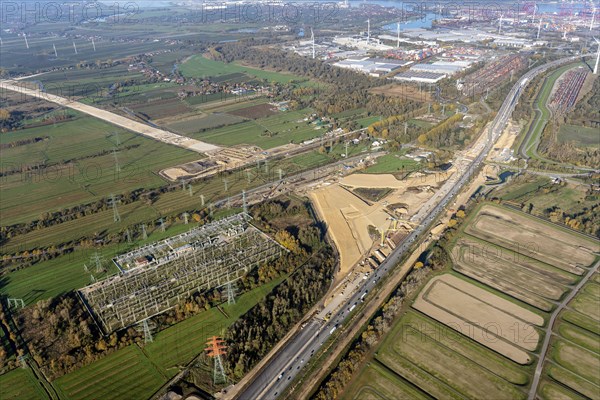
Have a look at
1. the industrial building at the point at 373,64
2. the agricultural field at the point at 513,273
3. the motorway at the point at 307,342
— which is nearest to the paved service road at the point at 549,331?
the agricultural field at the point at 513,273

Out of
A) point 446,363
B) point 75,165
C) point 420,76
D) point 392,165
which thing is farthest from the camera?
point 420,76

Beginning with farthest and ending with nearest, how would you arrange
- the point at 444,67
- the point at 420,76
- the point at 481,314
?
the point at 444,67 → the point at 420,76 → the point at 481,314

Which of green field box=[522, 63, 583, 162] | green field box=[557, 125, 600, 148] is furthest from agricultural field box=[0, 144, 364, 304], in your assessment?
green field box=[557, 125, 600, 148]

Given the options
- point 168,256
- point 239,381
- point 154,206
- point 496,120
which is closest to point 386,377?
point 239,381

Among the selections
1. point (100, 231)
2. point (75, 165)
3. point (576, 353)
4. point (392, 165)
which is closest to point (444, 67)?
point (392, 165)

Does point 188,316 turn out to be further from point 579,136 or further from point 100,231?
point 579,136

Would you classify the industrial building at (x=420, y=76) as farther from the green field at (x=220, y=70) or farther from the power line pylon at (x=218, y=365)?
the power line pylon at (x=218, y=365)
